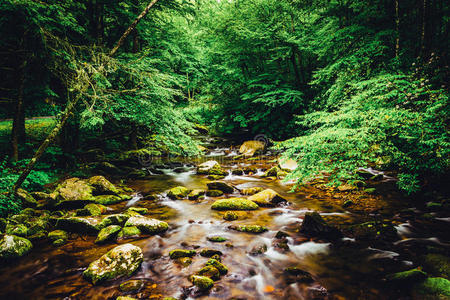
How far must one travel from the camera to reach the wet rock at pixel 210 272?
325 centimetres

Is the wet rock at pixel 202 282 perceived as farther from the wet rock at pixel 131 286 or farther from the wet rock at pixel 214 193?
the wet rock at pixel 214 193

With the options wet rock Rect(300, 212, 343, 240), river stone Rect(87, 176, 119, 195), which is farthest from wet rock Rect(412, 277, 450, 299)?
river stone Rect(87, 176, 119, 195)

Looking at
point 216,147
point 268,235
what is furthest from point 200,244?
point 216,147

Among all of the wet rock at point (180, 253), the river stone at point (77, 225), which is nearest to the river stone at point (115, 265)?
the wet rock at point (180, 253)

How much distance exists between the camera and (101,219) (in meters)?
5.03

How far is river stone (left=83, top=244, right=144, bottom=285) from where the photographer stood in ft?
10.3

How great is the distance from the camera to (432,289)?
256cm

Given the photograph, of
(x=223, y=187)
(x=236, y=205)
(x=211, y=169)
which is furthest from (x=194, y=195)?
(x=211, y=169)

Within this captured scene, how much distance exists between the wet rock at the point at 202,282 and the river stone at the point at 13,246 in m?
3.37

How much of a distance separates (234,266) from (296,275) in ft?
3.44

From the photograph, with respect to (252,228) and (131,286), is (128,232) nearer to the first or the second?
(131,286)

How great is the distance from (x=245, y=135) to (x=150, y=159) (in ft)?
29.0

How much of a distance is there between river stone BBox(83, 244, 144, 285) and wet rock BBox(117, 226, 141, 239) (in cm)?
96

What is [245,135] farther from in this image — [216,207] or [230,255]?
[230,255]
